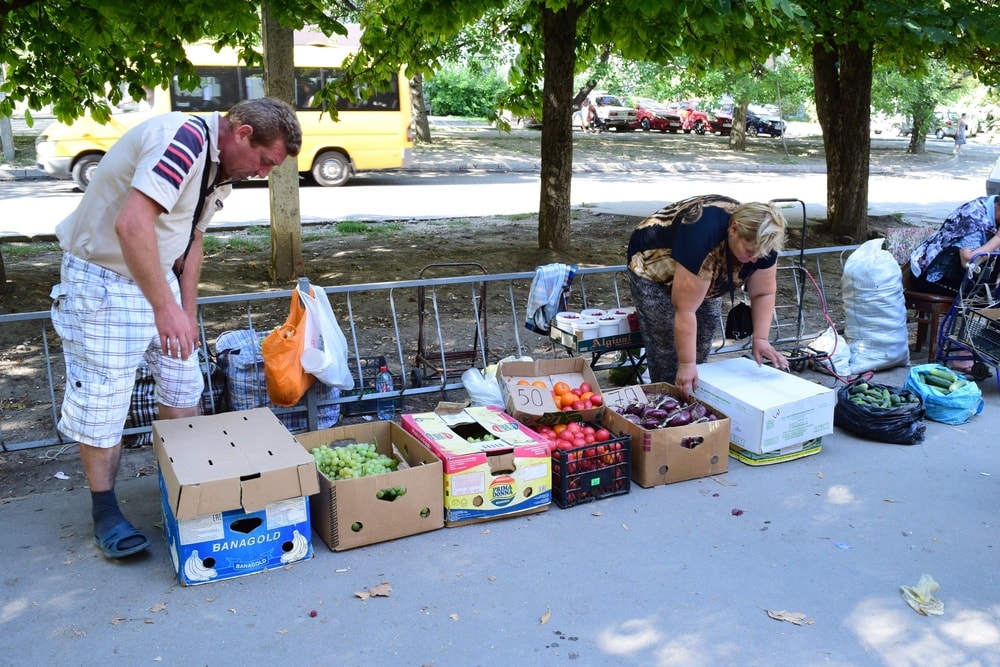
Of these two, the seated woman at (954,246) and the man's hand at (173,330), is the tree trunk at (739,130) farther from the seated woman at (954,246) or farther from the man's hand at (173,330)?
the man's hand at (173,330)

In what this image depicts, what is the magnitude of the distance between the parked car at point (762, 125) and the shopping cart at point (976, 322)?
32.8m

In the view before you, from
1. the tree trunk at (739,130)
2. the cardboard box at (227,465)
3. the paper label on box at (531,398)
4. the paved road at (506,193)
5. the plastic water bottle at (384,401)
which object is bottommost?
the plastic water bottle at (384,401)

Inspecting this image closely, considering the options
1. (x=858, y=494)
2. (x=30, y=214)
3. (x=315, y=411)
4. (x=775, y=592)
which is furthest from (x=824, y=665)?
(x=30, y=214)

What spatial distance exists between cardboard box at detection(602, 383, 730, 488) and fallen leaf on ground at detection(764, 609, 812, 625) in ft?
3.94

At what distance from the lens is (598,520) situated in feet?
14.2

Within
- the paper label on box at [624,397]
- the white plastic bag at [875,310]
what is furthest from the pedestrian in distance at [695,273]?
the white plastic bag at [875,310]

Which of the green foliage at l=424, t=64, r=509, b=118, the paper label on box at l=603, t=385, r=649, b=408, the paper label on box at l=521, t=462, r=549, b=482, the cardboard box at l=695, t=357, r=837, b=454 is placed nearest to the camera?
the paper label on box at l=521, t=462, r=549, b=482

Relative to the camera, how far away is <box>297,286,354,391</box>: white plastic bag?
4.85 m

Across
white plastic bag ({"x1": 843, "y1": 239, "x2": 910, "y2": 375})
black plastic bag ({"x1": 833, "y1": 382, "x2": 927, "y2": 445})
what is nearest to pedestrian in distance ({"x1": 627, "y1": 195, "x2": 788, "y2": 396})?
black plastic bag ({"x1": 833, "y1": 382, "x2": 927, "y2": 445})

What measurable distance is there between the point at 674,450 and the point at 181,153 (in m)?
2.85

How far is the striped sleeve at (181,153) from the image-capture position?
3.46m

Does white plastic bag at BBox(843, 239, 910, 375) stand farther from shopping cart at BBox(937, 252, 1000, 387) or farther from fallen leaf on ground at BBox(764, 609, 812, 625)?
fallen leaf on ground at BBox(764, 609, 812, 625)

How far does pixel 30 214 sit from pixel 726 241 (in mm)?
12571

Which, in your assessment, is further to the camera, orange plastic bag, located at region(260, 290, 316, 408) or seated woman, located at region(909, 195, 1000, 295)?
seated woman, located at region(909, 195, 1000, 295)
